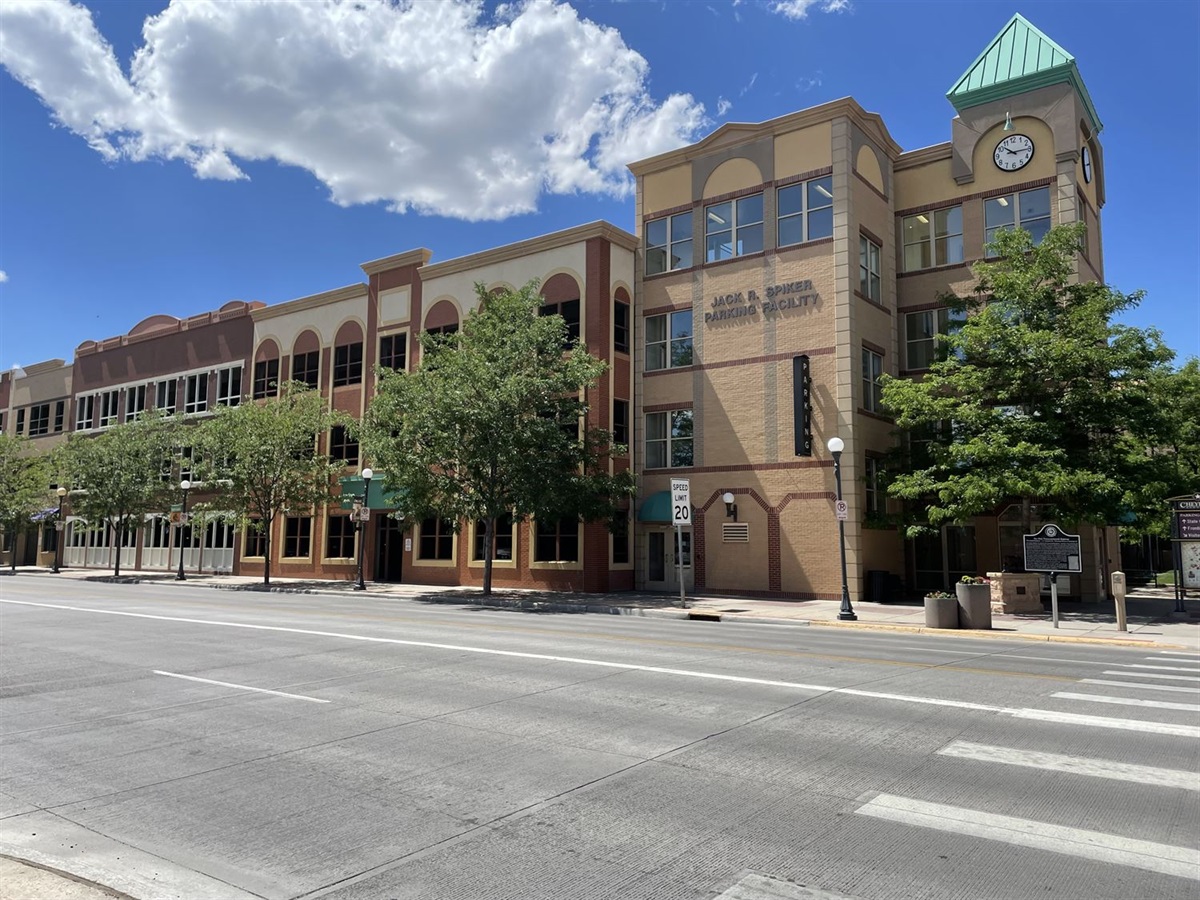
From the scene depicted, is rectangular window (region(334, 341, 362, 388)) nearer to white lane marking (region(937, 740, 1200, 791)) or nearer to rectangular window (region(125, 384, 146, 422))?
rectangular window (region(125, 384, 146, 422))

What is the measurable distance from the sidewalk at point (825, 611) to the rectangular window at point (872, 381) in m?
6.68

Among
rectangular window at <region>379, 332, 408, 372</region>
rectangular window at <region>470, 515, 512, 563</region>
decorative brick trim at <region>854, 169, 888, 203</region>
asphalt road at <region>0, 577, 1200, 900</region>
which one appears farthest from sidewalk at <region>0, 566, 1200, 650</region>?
decorative brick trim at <region>854, 169, 888, 203</region>

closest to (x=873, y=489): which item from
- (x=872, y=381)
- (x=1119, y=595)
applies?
(x=872, y=381)

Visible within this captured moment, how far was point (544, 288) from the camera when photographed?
31891 mm

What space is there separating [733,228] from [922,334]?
7.49 metres

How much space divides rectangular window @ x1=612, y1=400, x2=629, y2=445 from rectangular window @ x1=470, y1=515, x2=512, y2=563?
5.08m

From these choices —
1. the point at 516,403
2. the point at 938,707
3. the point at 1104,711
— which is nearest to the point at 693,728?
the point at 938,707

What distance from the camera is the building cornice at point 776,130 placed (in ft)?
90.9

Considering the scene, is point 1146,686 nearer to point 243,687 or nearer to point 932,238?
point 243,687

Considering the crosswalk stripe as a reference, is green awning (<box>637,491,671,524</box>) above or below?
above

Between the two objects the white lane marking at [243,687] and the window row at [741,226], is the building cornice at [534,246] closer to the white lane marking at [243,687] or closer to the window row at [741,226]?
the window row at [741,226]

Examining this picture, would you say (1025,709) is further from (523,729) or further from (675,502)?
(675,502)

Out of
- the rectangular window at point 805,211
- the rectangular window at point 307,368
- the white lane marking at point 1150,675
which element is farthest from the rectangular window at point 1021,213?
the rectangular window at point 307,368

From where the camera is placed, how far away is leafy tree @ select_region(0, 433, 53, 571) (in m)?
46.5
